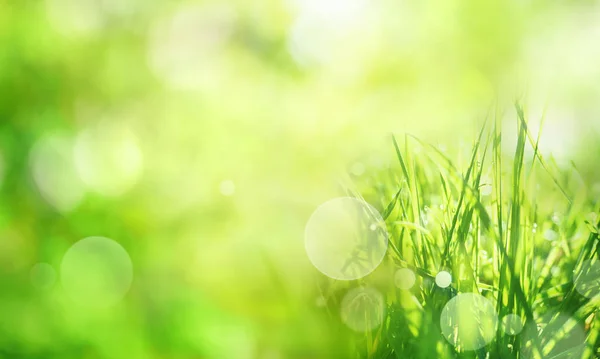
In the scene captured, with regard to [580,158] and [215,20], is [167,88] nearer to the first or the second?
[215,20]

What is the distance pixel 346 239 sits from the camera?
0.70 meters

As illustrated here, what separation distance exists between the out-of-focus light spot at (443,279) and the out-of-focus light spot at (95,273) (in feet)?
1.84

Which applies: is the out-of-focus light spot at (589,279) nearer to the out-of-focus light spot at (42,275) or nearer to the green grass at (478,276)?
the green grass at (478,276)

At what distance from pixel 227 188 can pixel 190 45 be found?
223 mm

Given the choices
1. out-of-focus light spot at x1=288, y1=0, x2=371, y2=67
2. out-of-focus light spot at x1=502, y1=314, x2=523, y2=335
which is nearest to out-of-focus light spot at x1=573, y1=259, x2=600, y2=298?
out-of-focus light spot at x1=502, y1=314, x2=523, y2=335

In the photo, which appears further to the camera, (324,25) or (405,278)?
(324,25)

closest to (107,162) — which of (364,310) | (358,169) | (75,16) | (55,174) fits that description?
(55,174)

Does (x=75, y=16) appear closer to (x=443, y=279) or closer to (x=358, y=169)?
(x=443, y=279)

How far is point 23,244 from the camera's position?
0.39 m

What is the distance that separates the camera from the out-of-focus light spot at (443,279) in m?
0.81

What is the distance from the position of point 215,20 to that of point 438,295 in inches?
20.0

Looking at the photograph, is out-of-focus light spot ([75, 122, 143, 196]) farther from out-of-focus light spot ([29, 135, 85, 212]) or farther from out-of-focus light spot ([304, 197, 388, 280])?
out-of-focus light spot ([304, 197, 388, 280])

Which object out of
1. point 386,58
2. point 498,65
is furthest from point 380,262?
point 498,65

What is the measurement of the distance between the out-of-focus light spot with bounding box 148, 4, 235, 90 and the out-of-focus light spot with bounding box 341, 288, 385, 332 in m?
0.40
